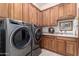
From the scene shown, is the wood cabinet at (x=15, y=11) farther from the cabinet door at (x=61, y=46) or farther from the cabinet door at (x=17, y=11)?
the cabinet door at (x=61, y=46)

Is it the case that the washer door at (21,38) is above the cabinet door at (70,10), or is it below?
below

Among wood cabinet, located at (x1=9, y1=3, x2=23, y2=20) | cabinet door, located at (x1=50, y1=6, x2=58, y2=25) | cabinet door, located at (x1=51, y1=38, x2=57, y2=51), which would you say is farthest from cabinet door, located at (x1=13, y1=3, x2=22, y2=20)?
cabinet door, located at (x1=51, y1=38, x2=57, y2=51)

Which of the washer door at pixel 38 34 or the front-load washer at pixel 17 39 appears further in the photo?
the washer door at pixel 38 34

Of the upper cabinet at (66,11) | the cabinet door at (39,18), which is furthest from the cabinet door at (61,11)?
the cabinet door at (39,18)

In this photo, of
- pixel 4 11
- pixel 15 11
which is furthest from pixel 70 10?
pixel 4 11

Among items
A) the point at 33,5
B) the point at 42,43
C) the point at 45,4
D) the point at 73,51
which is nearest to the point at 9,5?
the point at 33,5

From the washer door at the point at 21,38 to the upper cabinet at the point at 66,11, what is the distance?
0.47 m

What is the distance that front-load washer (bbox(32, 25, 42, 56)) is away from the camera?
64.9 inches

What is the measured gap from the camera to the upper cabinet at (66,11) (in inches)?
62.1

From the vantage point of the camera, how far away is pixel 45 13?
1630 millimetres

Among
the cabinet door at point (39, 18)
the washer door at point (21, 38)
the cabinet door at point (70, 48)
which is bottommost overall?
the cabinet door at point (70, 48)

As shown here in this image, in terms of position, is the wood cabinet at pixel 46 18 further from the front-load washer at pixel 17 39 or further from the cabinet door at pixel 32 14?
the front-load washer at pixel 17 39

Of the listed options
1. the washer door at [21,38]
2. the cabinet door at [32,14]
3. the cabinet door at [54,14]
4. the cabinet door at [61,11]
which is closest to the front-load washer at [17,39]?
the washer door at [21,38]

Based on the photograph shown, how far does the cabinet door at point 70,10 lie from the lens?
1.57 meters
